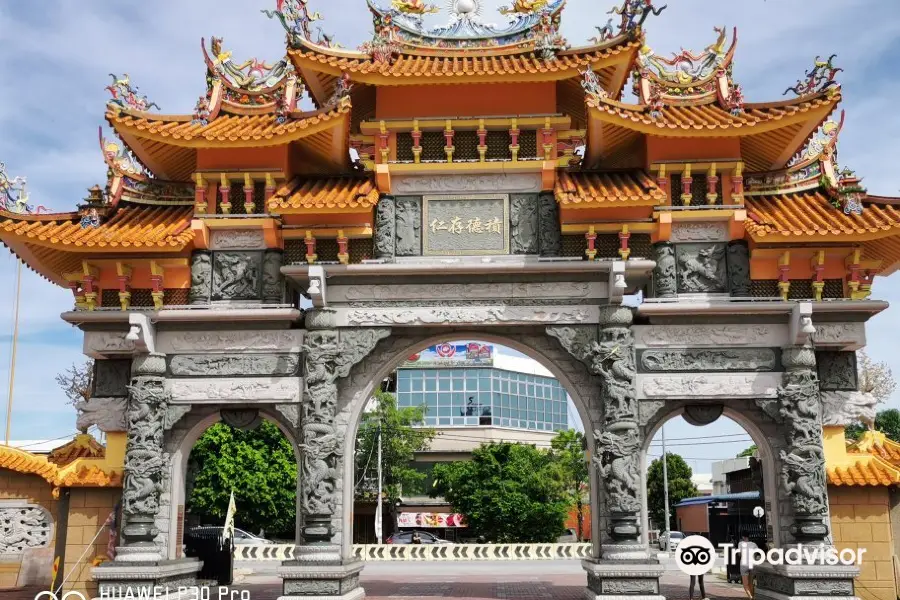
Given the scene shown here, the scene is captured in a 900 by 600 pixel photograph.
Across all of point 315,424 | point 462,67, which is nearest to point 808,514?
point 315,424

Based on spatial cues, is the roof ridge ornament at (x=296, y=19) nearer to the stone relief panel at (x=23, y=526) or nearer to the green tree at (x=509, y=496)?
the stone relief panel at (x=23, y=526)

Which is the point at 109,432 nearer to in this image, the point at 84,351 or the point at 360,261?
the point at 84,351

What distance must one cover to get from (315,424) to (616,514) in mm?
4667

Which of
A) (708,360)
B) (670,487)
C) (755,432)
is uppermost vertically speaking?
(708,360)

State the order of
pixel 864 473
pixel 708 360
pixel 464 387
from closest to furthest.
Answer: pixel 864 473 → pixel 708 360 → pixel 464 387

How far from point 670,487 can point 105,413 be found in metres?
38.8

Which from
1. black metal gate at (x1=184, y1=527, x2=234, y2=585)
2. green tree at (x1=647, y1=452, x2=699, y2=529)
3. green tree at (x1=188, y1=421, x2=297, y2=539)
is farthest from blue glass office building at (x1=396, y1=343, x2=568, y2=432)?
black metal gate at (x1=184, y1=527, x2=234, y2=585)

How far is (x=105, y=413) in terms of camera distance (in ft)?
42.4

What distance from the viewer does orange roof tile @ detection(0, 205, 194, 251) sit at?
12.5 m

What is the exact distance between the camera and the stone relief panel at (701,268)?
12.7 m

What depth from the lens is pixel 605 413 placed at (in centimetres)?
1210

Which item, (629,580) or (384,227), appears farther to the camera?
(384,227)

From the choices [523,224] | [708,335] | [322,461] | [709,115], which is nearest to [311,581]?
[322,461]

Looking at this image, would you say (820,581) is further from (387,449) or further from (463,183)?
(387,449)
